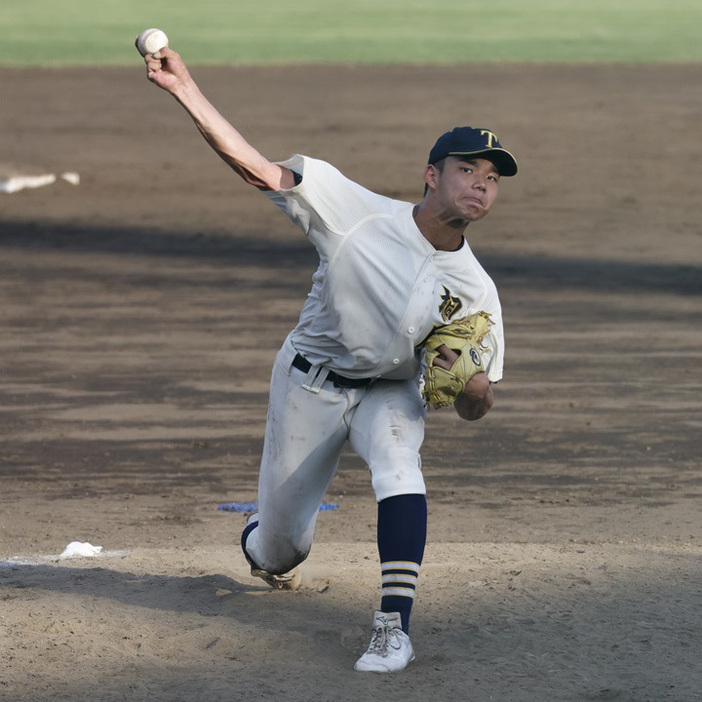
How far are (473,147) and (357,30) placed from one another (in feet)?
93.0

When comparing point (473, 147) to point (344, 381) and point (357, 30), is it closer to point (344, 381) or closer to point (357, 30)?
point (344, 381)

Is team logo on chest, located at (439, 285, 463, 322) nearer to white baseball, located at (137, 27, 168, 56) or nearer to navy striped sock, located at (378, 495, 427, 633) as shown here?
navy striped sock, located at (378, 495, 427, 633)

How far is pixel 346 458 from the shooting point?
8.20 m

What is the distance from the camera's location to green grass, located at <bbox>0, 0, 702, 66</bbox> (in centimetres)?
2759

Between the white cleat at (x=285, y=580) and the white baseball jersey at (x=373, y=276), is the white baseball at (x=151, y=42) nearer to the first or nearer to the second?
the white baseball jersey at (x=373, y=276)

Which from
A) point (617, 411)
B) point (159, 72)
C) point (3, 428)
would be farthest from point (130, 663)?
point (617, 411)

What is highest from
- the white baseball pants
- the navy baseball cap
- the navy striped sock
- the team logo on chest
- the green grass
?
the green grass

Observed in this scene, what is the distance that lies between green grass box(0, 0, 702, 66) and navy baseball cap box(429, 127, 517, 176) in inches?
880

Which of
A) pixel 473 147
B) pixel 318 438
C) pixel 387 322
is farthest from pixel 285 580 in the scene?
pixel 473 147

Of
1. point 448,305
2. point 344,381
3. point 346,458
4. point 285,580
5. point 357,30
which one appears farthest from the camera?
point 357,30

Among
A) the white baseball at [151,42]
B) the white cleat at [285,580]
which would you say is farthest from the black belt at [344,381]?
the white baseball at [151,42]

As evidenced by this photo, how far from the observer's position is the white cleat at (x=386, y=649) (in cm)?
454

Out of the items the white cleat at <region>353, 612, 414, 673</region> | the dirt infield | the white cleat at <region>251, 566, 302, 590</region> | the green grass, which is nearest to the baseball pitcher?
the white cleat at <region>353, 612, 414, 673</region>

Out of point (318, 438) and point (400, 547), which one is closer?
point (400, 547)
